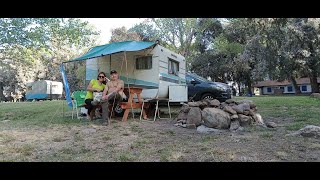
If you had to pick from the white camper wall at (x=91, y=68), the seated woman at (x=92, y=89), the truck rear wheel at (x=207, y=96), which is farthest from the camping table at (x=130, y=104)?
the truck rear wheel at (x=207, y=96)

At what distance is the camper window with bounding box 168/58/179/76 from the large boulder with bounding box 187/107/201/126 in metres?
3.12

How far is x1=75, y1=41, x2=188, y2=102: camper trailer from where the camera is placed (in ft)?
29.0

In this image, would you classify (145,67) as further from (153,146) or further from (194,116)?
(153,146)

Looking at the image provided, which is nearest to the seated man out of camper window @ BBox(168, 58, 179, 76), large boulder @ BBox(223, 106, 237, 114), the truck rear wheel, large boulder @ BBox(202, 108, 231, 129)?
large boulder @ BBox(202, 108, 231, 129)

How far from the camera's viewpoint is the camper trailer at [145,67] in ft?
29.0

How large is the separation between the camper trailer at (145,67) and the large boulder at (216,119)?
9.28 feet

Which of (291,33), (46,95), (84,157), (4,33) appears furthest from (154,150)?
(46,95)

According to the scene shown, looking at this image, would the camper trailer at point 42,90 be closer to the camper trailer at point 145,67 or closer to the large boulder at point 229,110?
the camper trailer at point 145,67

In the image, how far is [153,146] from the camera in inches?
169

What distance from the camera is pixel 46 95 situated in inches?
1195

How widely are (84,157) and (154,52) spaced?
563cm
